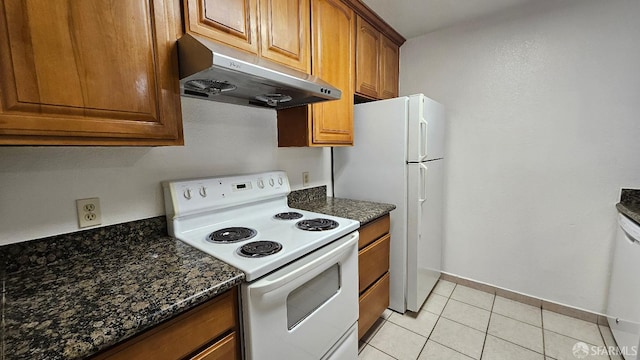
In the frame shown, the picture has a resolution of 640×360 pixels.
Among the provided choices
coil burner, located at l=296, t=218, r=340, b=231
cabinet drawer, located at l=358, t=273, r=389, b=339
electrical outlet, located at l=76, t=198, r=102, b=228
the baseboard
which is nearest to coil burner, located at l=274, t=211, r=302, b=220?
coil burner, located at l=296, t=218, r=340, b=231

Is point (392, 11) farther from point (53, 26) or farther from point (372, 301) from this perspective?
point (372, 301)

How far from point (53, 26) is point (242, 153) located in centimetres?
93

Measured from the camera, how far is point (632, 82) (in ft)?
5.30

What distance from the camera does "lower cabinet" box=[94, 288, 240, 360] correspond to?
0.65 metres

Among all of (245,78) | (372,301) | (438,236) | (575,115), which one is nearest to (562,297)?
(438,236)

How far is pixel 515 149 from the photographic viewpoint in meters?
2.01

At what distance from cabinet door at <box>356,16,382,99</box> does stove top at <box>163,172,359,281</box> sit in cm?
99

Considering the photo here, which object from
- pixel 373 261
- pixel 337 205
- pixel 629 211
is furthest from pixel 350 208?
pixel 629 211

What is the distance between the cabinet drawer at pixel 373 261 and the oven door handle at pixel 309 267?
0.29m

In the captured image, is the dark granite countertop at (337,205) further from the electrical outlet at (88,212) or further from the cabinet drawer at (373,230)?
the electrical outlet at (88,212)

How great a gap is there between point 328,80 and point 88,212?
137cm

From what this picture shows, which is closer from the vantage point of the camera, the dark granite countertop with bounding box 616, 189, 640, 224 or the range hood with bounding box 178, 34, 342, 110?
the range hood with bounding box 178, 34, 342, 110

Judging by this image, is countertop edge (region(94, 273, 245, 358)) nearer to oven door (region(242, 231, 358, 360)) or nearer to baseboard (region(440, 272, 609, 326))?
oven door (region(242, 231, 358, 360))

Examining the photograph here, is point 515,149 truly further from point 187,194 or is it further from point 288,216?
point 187,194
